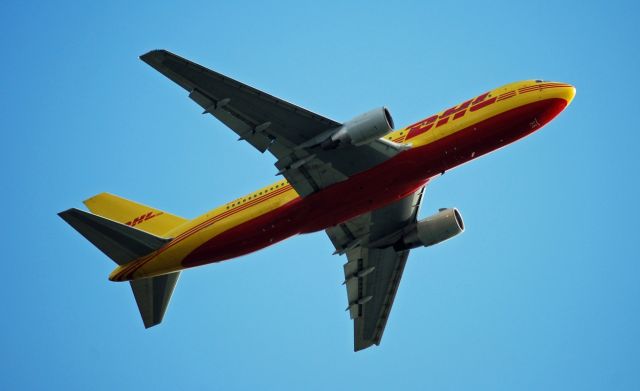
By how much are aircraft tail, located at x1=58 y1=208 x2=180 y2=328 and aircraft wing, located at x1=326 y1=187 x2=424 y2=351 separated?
11.5 m

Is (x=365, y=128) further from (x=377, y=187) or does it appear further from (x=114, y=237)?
(x=114, y=237)

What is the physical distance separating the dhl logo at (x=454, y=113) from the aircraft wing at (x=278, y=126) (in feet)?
6.21

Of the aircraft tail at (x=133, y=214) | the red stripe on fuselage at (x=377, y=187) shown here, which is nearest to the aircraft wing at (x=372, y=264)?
the red stripe on fuselage at (x=377, y=187)

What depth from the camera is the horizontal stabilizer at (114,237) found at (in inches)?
1944

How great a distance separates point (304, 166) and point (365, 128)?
188 inches

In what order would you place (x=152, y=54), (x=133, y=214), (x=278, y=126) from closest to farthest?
(x=152, y=54) < (x=278, y=126) < (x=133, y=214)

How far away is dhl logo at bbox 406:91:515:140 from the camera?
4828cm

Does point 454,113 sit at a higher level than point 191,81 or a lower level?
lower

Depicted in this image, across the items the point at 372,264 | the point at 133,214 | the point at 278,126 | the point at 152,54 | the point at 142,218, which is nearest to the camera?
the point at 152,54

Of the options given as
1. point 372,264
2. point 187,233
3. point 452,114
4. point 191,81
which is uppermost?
point 191,81

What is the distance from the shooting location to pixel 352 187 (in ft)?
161

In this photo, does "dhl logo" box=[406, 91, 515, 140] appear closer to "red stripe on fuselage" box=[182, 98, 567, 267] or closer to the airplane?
the airplane

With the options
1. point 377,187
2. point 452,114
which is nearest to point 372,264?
point 377,187

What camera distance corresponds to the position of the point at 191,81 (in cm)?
4488
